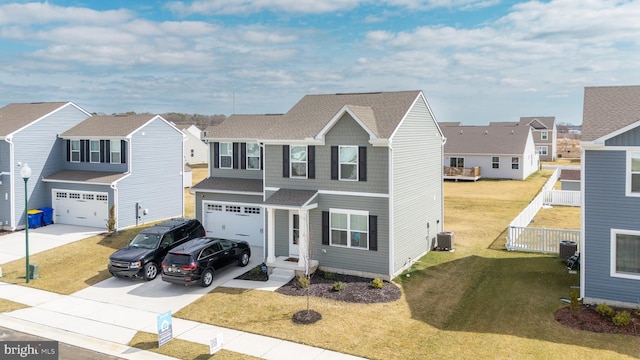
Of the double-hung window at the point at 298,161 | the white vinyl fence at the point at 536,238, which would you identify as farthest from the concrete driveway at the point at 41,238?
the white vinyl fence at the point at 536,238

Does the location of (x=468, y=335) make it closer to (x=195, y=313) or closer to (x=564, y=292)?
(x=564, y=292)

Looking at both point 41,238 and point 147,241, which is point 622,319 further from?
point 41,238

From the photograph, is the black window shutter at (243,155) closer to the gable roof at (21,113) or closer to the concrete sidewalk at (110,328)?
the concrete sidewalk at (110,328)

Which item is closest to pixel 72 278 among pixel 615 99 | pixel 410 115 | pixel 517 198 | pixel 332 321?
pixel 332 321

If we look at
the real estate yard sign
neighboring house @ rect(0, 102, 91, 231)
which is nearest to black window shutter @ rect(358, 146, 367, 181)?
the real estate yard sign

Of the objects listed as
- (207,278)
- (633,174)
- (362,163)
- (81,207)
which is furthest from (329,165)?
(81,207)
